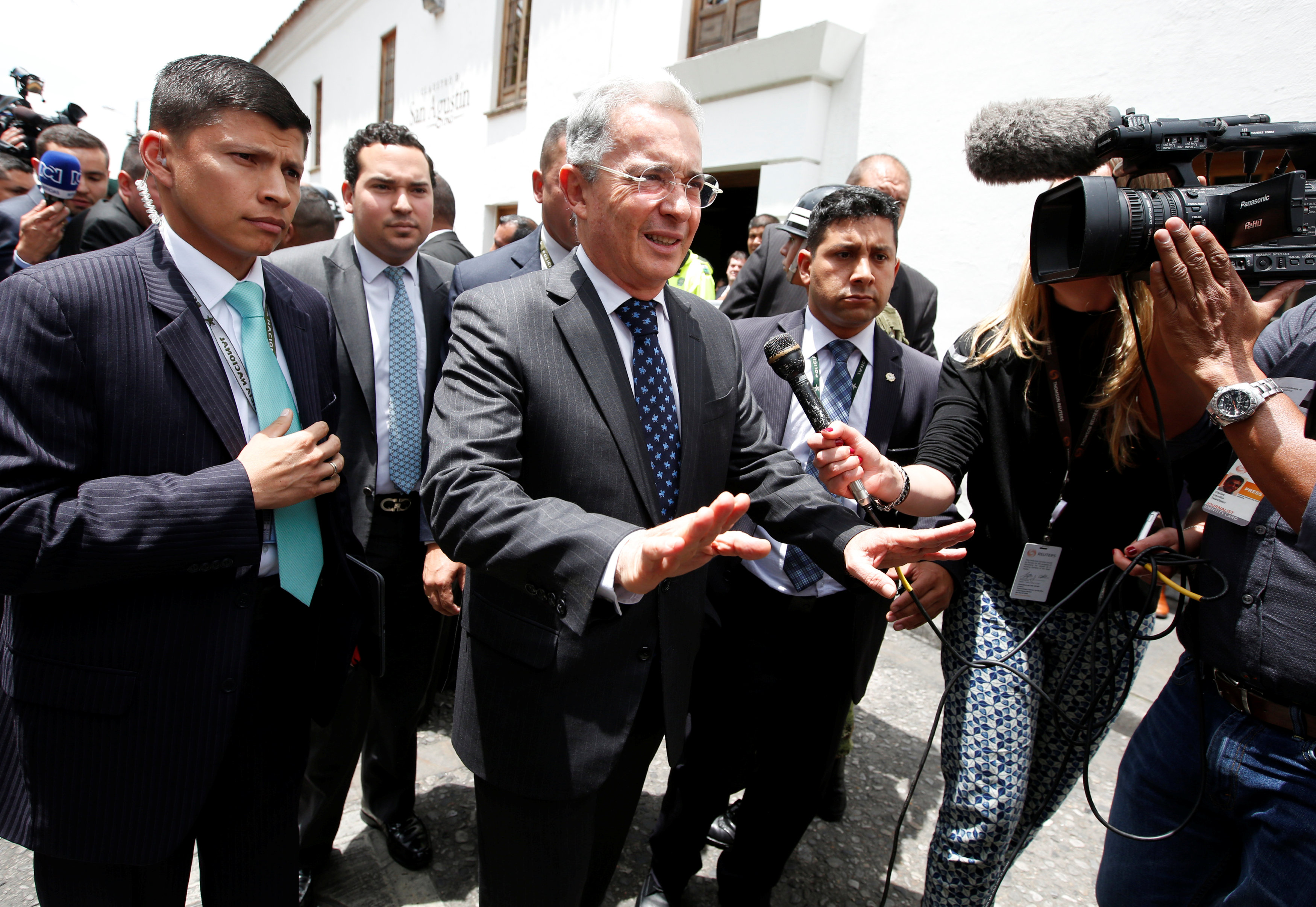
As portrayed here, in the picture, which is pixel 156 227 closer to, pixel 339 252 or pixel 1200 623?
pixel 339 252

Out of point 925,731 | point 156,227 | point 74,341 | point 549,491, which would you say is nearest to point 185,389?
point 74,341

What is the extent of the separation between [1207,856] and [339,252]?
2.77m

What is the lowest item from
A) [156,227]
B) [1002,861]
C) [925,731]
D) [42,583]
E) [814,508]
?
[925,731]

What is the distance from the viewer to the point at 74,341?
138 cm

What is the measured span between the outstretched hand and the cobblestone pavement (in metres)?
1.20

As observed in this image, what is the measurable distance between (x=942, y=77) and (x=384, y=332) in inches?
180

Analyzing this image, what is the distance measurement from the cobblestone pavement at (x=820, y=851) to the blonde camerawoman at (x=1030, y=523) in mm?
576

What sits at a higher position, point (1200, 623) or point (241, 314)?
point (241, 314)

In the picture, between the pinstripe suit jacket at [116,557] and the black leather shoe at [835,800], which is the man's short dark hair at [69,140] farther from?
the black leather shoe at [835,800]

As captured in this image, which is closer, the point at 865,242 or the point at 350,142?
the point at 865,242

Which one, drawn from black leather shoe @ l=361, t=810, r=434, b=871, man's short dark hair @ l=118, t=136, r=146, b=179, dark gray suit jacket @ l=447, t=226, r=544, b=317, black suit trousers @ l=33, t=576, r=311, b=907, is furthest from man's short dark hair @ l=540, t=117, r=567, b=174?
man's short dark hair @ l=118, t=136, r=146, b=179

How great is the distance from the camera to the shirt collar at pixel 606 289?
169 cm

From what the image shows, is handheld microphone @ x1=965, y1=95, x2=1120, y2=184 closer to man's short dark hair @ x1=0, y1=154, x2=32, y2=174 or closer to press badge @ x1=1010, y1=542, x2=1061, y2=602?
press badge @ x1=1010, y1=542, x2=1061, y2=602

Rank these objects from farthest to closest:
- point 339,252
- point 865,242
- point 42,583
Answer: point 339,252, point 865,242, point 42,583
